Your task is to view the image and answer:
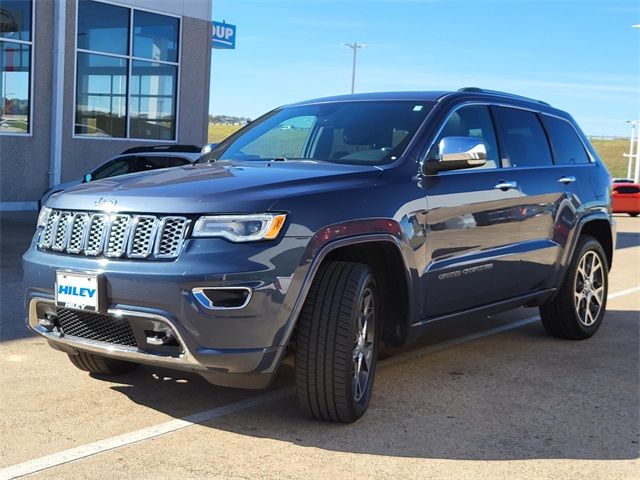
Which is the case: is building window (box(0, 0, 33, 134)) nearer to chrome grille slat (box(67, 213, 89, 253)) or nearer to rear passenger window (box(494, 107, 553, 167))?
rear passenger window (box(494, 107, 553, 167))

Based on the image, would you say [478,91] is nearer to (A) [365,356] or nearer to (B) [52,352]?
(A) [365,356]

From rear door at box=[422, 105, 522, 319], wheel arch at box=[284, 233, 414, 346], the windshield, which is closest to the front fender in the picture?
wheel arch at box=[284, 233, 414, 346]

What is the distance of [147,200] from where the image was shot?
4102 millimetres

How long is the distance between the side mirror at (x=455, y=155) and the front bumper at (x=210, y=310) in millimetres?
1262

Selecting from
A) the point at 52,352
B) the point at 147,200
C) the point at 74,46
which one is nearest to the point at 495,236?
the point at 147,200

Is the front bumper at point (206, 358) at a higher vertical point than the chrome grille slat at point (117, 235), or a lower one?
lower

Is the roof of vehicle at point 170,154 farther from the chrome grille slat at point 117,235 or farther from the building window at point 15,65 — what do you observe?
the chrome grille slat at point 117,235

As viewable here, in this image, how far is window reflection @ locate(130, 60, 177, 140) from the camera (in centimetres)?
1811

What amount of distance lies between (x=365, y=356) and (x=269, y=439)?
28.1 inches

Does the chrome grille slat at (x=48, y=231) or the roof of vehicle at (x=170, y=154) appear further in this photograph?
the roof of vehicle at (x=170, y=154)

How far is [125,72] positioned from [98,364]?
45.0 ft

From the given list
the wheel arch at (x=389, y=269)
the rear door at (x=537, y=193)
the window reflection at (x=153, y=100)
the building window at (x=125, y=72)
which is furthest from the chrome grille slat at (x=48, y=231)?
the window reflection at (x=153, y=100)

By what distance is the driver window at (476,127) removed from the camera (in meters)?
5.43

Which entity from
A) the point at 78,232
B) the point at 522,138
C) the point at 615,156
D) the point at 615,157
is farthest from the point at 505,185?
the point at 615,156
